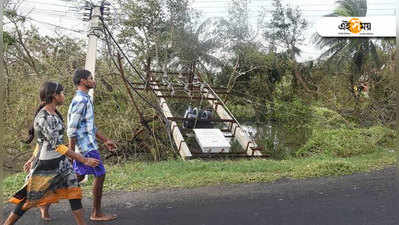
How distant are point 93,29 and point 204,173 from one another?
2.97 meters

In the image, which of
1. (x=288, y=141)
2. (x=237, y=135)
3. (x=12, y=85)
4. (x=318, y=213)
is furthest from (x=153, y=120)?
(x=318, y=213)

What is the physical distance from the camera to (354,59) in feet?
37.1

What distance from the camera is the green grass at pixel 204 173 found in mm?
4863

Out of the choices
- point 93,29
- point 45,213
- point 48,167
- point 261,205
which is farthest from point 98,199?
point 93,29

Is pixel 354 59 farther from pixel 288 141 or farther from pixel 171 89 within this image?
pixel 171 89

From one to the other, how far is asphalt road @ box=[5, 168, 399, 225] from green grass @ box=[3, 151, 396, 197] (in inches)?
10.9

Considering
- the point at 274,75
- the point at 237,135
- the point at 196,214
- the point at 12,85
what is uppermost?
the point at 274,75

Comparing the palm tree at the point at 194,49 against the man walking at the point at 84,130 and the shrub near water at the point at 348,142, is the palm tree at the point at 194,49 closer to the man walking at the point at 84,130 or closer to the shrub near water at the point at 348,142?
the shrub near water at the point at 348,142

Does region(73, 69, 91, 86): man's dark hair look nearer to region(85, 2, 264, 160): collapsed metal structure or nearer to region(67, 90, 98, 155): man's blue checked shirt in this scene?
region(67, 90, 98, 155): man's blue checked shirt

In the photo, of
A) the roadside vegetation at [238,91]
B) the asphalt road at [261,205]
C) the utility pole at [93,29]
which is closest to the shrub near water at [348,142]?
the roadside vegetation at [238,91]

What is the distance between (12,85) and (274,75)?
8.17 m

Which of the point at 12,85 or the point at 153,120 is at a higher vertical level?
the point at 12,85

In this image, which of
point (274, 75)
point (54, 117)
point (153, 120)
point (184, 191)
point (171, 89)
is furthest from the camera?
point (274, 75)

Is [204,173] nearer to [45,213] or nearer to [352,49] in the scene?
[45,213]
